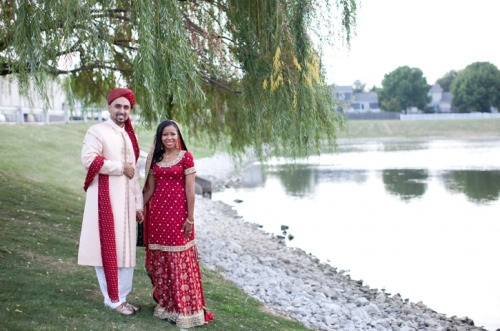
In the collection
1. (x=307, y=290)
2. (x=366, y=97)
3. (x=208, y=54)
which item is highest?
(x=366, y=97)

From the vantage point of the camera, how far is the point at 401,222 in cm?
1658

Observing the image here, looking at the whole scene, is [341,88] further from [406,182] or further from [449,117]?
[406,182]

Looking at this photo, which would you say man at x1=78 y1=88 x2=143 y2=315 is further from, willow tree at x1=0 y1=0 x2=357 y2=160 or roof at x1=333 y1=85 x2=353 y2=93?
roof at x1=333 y1=85 x2=353 y2=93

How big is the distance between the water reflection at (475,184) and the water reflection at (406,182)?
948 mm

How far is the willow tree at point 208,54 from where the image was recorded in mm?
6242

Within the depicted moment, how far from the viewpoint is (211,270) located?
356 inches

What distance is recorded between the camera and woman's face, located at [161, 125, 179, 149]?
16.7ft

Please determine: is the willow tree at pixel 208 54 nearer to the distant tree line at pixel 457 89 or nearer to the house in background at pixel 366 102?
the distant tree line at pixel 457 89

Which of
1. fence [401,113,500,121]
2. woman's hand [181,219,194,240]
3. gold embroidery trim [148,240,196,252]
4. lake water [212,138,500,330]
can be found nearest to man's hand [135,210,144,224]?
gold embroidery trim [148,240,196,252]

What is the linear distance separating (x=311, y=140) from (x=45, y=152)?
43.5 feet

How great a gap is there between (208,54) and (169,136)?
149 inches

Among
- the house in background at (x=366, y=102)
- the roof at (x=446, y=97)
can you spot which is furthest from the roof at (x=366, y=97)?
the roof at (x=446, y=97)

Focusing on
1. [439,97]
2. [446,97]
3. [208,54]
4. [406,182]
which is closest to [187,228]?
[208,54]

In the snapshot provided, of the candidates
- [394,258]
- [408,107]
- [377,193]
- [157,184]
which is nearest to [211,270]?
[157,184]
